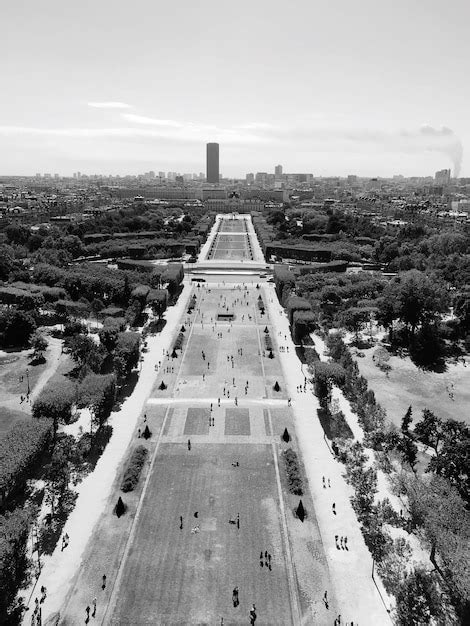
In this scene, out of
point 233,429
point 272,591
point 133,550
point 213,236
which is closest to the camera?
point 272,591

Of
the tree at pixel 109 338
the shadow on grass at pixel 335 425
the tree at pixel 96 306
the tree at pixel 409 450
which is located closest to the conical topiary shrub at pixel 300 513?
the shadow on grass at pixel 335 425

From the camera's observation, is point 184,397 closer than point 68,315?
Yes

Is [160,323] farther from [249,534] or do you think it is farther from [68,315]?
[249,534]

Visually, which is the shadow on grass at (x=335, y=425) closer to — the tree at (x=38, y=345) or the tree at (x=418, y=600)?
the tree at (x=418, y=600)

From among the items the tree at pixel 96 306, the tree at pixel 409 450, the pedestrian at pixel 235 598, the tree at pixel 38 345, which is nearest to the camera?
the pedestrian at pixel 235 598

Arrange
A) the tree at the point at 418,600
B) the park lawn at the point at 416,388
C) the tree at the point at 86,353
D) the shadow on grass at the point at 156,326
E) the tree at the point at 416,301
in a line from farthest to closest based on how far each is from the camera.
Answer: the shadow on grass at the point at 156,326
the tree at the point at 416,301
the tree at the point at 86,353
the park lawn at the point at 416,388
the tree at the point at 418,600

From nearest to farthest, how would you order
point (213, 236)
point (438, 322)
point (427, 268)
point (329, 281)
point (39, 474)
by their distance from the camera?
point (39, 474) < point (438, 322) < point (329, 281) < point (427, 268) < point (213, 236)

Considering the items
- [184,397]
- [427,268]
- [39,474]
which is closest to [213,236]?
[427,268]

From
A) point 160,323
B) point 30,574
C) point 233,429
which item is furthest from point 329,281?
point 30,574
